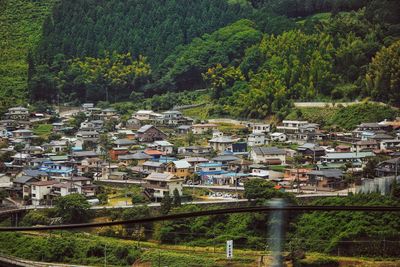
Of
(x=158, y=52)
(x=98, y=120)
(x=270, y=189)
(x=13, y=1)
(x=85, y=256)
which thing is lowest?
(x=85, y=256)

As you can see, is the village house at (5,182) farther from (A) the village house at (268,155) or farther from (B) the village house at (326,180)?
(B) the village house at (326,180)

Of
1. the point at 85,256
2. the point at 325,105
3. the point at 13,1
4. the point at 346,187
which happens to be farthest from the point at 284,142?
the point at 13,1

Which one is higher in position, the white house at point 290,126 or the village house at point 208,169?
the white house at point 290,126

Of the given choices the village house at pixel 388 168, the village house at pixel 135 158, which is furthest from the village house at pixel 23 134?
the village house at pixel 388 168

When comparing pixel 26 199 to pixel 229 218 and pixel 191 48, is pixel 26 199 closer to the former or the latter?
pixel 229 218

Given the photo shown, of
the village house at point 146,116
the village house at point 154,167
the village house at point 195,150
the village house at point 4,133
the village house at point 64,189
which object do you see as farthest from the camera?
the village house at point 146,116

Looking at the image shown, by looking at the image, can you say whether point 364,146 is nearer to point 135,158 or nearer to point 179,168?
point 179,168
